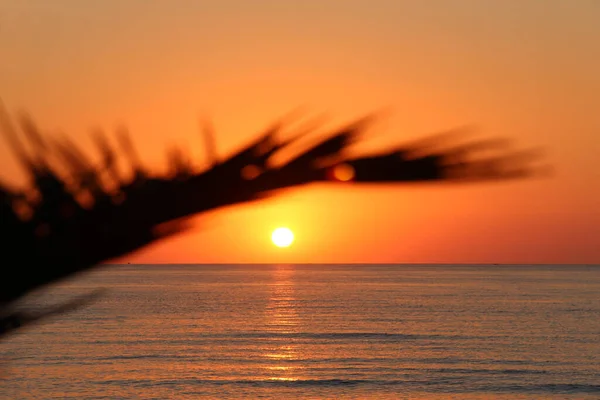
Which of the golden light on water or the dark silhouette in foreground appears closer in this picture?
the dark silhouette in foreground

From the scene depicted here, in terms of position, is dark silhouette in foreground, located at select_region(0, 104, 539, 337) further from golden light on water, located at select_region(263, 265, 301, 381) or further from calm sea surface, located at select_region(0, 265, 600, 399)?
golden light on water, located at select_region(263, 265, 301, 381)

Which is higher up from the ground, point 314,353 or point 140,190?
point 140,190

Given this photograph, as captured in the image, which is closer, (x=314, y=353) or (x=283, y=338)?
(x=314, y=353)

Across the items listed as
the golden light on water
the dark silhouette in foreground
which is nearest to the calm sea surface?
the golden light on water

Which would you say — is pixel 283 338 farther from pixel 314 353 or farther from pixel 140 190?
pixel 140 190

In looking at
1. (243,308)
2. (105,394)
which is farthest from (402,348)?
(243,308)

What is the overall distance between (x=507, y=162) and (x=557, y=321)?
80792 millimetres

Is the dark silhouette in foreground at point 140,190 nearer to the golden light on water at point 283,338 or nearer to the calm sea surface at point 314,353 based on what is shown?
the calm sea surface at point 314,353

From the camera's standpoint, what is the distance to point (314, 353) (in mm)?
54938

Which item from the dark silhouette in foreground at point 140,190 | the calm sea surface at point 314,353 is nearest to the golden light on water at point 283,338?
the calm sea surface at point 314,353

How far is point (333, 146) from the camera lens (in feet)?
3.57

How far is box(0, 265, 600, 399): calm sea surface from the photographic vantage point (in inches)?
1656

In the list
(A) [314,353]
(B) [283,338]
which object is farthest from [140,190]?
(B) [283,338]

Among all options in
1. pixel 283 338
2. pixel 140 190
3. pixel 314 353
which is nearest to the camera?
pixel 140 190
